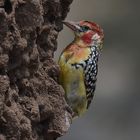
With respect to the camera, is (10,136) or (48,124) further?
(48,124)

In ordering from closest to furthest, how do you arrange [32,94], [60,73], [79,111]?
[32,94] → [60,73] → [79,111]

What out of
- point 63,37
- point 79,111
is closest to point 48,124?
point 79,111

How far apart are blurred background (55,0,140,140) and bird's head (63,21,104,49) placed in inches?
221

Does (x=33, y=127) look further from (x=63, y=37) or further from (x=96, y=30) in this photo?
(x=63, y=37)

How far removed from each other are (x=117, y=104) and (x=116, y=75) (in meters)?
0.50

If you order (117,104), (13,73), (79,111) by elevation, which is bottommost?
(117,104)

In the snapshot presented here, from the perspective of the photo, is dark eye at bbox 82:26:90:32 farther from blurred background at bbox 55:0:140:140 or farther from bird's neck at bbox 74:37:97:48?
blurred background at bbox 55:0:140:140

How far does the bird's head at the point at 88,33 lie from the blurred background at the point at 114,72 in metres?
5.61

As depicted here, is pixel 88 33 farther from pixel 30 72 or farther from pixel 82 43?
pixel 30 72

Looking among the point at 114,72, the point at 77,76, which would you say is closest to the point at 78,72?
the point at 77,76

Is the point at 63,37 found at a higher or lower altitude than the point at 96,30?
lower

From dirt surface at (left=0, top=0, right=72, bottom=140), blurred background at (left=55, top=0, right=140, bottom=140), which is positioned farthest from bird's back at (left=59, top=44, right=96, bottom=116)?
blurred background at (left=55, top=0, right=140, bottom=140)

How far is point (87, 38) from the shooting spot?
25.5ft

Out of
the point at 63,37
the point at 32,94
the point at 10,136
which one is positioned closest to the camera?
the point at 10,136
